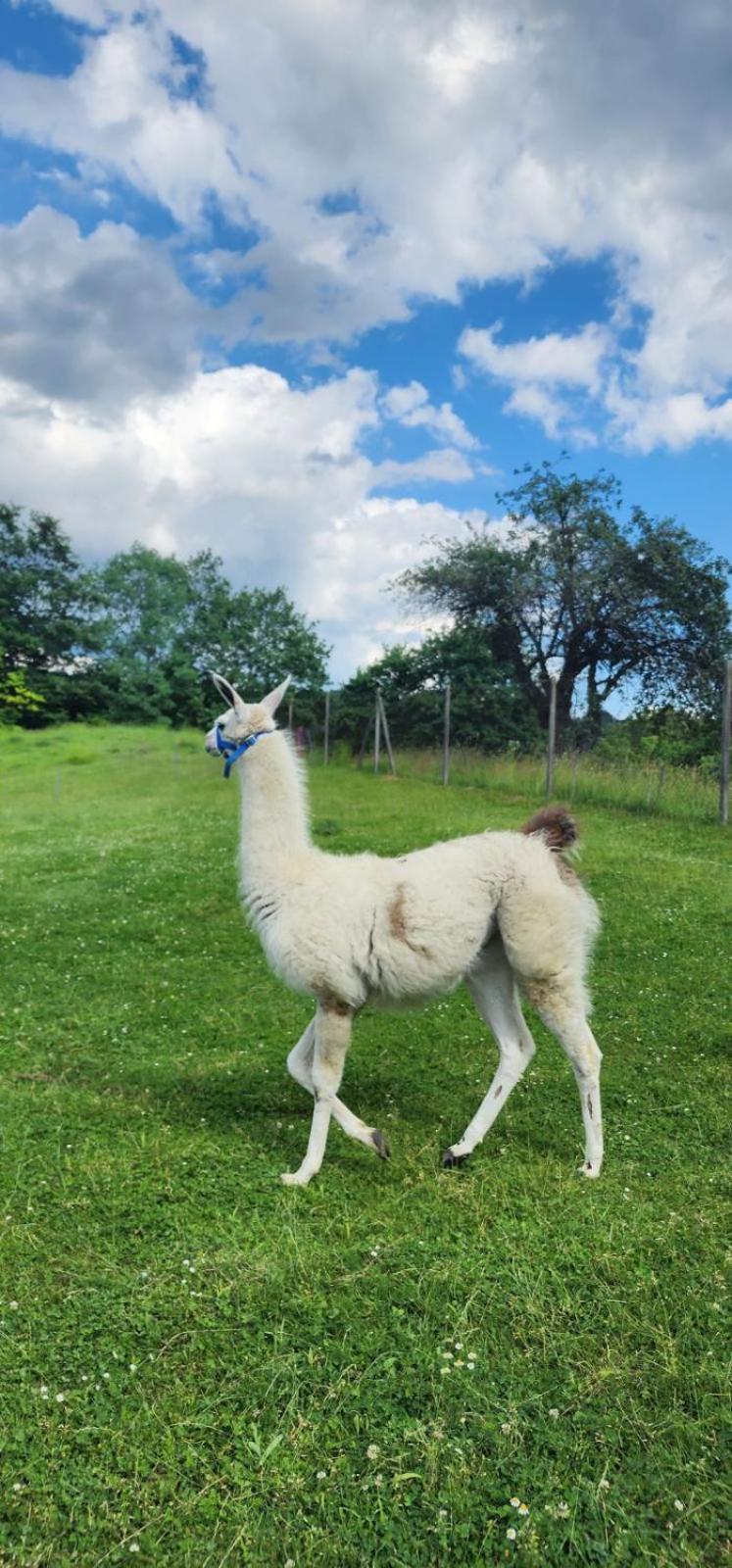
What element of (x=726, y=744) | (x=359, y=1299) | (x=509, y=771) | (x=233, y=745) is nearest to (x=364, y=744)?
(x=509, y=771)

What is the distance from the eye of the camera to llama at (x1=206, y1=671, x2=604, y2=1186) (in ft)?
16.2

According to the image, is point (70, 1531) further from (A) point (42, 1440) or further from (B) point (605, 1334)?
(B) point (605, 1334)

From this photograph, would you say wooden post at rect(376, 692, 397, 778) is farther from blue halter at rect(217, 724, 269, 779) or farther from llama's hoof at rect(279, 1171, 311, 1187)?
llama's hoof at rect(279, 1171, 311, 1187)

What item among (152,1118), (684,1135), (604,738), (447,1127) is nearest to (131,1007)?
(152,1118)

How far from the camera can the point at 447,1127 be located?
217 inches

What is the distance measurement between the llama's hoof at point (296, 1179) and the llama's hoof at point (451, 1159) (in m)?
0.75

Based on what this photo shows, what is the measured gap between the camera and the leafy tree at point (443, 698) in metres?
27.4

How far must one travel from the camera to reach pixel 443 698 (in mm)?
27766

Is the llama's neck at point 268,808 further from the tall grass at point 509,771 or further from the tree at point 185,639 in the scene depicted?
the tree at point 185,639

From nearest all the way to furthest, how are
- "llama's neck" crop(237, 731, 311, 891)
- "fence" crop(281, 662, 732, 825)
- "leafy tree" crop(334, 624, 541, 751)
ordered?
"llama's neck" crop(237, 731, 311, 891)
"fence" crop(281, 662, 732, 825)
"leafy tree" crop(334, 624, 541, 751)

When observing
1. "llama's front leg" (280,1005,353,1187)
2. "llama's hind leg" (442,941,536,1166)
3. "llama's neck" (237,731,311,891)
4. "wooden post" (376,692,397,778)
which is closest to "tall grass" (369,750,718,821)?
"wooden post" (376,692,397,778)

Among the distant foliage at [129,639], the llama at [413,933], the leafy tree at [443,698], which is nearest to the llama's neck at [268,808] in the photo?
the llama at [413,933]

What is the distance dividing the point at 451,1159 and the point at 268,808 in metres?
2.23

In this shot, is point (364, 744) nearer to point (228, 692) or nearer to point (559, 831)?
point (228, 692)
